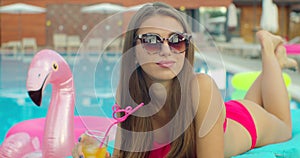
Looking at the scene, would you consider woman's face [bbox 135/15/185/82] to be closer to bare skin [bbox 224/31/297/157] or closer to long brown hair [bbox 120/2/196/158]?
long brown hair [bbox 120/2/196/158]

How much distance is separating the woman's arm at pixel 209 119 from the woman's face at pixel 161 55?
113mm

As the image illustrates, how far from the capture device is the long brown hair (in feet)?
5.03

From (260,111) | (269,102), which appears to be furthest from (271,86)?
(260,111)

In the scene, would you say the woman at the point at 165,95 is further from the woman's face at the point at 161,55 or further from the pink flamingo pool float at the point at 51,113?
the pink flamingo pool float at the point at 51,113

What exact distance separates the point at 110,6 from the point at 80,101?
15.1m

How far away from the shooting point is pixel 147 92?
1.57 m

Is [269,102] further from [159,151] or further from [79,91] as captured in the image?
[79,91]

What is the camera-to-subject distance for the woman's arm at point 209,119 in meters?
1.54

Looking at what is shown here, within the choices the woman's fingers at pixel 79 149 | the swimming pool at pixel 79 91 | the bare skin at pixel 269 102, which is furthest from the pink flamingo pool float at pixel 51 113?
the bare skin at pixel 269 102

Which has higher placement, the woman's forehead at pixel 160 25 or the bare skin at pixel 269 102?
the woman's forehead at pixel 160 25

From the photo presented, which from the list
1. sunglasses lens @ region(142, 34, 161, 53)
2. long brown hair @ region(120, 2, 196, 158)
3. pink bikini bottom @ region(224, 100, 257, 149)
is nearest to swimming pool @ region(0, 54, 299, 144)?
long brown hair @ region(120, 2, 196, 158)

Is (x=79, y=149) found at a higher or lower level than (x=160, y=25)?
lower

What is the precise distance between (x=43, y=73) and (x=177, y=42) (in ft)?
3.31

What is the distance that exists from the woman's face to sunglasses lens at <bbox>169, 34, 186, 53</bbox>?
1 cm
